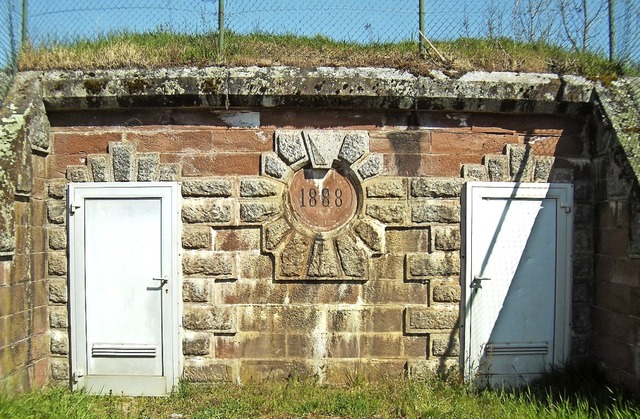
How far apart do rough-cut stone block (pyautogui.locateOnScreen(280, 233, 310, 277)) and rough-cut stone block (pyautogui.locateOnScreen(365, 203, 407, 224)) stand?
0.82 meters

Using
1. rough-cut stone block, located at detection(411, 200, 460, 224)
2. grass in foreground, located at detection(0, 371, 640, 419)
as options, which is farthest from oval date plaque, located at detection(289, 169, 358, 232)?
grass in foreground, located at detection(0, 371, 640, 419)

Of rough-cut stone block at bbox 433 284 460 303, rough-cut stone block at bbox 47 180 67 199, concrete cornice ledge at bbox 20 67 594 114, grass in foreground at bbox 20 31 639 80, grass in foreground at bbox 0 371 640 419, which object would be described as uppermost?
grass in foreground at bbox 20 31 639 80

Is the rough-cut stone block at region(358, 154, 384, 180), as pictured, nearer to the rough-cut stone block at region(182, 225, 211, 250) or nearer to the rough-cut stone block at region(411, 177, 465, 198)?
the rough-cut stone block at region(411, 177, 465, 198)

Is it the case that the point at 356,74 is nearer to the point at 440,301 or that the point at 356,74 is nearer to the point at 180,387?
the point at 440,301

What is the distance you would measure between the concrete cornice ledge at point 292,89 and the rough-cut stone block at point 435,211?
105 cm

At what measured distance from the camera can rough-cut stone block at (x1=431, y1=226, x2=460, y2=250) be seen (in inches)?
189

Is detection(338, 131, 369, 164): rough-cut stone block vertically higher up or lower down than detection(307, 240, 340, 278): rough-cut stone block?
higher up

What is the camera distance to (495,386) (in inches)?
191

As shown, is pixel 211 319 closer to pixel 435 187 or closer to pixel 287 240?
pixel 287 240

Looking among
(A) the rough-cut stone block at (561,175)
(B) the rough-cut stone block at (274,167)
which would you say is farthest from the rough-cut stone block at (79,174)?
(A) the rough-cut stone block at (561,175)

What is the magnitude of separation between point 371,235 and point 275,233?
1.05 m

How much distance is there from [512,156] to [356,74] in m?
1.96

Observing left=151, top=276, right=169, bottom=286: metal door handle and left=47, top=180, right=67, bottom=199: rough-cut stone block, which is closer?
left=151, top=276, right=169, bottom=286: metal door handle

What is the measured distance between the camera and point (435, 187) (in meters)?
A: 4.81
